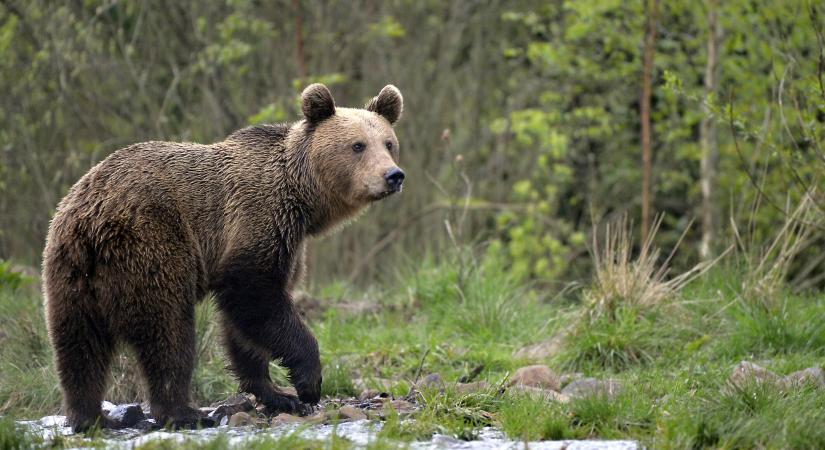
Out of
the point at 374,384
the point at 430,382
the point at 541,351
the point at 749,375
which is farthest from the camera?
the point at 541,351

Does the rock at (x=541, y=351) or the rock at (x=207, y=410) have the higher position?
the rock at (x=207, y=410)

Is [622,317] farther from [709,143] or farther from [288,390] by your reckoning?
[709,143]

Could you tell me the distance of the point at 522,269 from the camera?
43.1 feet

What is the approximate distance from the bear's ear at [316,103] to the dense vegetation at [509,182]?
164cm

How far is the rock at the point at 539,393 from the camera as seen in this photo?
5971mm

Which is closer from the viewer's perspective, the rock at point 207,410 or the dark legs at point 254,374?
the rock at point 207,410

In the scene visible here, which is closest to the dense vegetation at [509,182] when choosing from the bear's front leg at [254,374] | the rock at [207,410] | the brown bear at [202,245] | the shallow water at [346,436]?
the shallow water at [346,436]

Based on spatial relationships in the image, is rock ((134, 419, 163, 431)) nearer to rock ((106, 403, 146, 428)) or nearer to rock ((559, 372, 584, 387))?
rock ((106, 403, 146, 428))

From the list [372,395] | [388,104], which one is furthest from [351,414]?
[388,104]

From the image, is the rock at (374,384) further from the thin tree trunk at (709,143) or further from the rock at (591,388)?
the thin tree trunk at (709,143)

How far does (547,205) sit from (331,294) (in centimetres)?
514

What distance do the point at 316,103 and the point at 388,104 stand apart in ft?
1.82

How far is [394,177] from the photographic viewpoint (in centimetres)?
671

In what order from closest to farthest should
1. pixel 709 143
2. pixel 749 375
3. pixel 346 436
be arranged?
pixel 346 436 → pixel 749 375 → pixel 709 143
